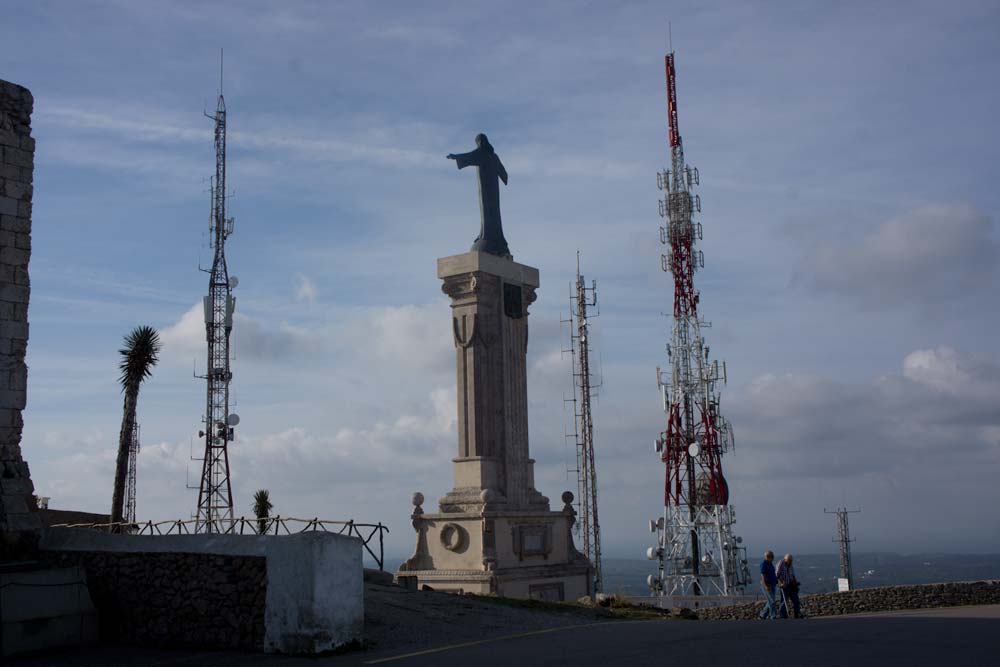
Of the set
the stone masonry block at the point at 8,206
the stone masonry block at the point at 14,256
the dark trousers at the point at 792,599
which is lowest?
the dark trousers at the point at 792,599

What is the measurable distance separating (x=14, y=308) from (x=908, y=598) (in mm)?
20194

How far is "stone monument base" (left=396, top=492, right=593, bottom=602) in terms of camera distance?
94.8 feet

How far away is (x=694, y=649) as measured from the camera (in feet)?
42.5

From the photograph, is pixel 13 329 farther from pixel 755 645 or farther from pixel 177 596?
pixel 755 645

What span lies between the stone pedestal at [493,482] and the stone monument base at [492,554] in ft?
0.09

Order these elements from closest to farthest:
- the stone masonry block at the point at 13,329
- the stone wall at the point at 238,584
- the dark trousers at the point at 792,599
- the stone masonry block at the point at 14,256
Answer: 1. the stone wall at the point at 238,584
2. the stone masonry block at the point at 13,329
3. the stone masonry block at the point at 14,256
4. the dark trousers at the point at 792,599

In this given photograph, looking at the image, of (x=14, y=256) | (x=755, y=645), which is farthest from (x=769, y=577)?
(x=14, y=256)

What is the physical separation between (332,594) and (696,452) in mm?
29915

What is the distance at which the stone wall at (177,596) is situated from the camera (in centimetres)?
1413

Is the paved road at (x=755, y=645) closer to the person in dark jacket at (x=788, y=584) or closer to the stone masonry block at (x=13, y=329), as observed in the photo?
the person in dark jacket at (x=788, y=584)

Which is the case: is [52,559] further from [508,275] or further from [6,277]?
[508,275]

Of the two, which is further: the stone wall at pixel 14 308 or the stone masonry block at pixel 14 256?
the stone masonry block at pixel 14 256

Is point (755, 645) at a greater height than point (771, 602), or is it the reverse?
point (771, 602)

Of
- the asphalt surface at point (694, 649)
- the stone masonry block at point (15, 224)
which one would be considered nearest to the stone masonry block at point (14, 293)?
the stone masonry block at point (15, 224)
